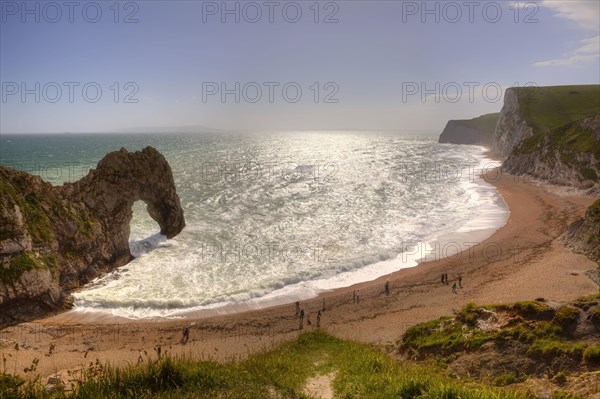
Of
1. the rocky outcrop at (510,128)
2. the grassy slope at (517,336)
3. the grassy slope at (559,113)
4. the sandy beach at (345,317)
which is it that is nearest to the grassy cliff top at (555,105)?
the grassy slope at (559,113)

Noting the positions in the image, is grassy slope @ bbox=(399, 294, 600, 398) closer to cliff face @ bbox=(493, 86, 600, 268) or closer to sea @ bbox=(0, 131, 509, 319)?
sea @ bbox=(0, 131, 509, 319)

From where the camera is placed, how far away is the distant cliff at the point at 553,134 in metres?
71.4

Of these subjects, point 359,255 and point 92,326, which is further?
point 359,255

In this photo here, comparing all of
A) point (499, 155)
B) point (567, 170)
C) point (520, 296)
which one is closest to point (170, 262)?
point (520, 296)

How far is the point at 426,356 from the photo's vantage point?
18859 millimetres

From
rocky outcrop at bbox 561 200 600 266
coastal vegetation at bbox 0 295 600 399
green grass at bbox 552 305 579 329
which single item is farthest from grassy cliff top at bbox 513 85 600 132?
coastal vegetation at bbox 0 295 600 399

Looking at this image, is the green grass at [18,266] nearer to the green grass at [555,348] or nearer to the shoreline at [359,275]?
the shoreline at [359,275]

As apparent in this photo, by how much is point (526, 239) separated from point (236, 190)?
5571 cm

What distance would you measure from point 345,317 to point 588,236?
31.3 m

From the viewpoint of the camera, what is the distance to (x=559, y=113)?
401 ft

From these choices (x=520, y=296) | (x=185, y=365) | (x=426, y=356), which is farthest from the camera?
(x=520, y=296)

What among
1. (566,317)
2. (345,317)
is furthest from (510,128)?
(566,317)

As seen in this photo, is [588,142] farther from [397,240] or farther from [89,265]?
[89,265]

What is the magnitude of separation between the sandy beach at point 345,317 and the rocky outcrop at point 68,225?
3.08 m
